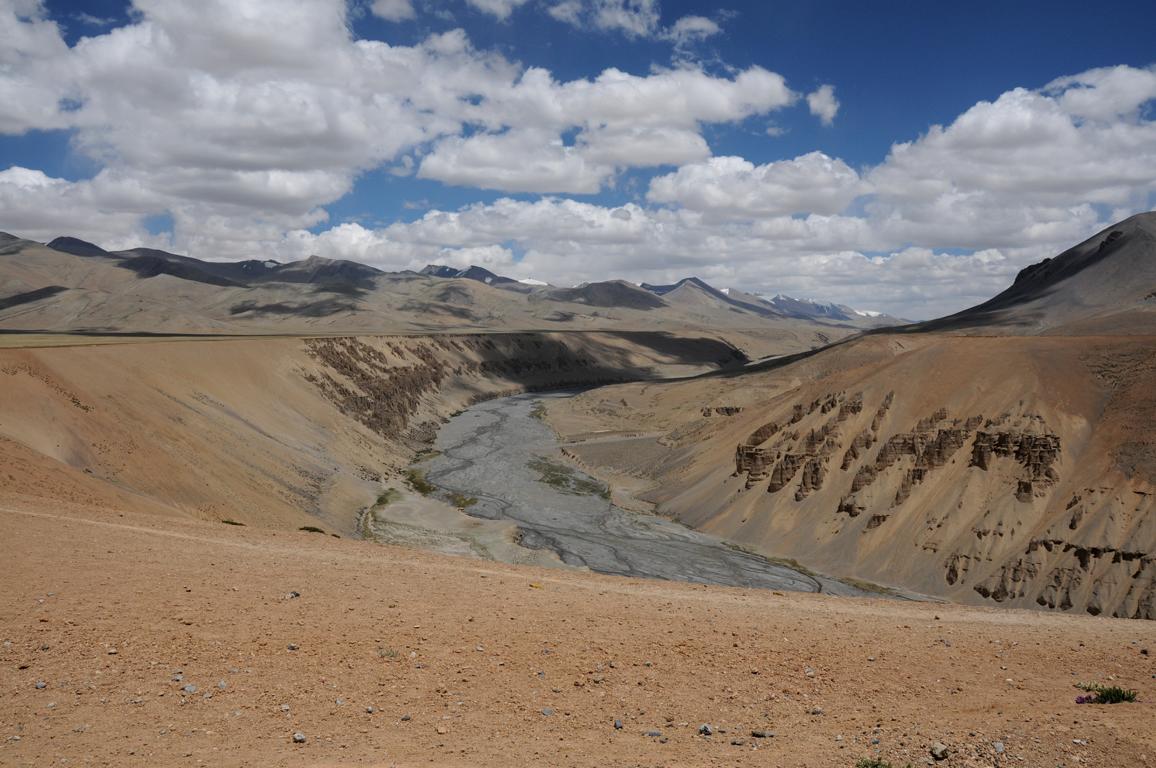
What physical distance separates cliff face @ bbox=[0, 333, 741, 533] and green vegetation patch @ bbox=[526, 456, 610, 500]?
487 inches

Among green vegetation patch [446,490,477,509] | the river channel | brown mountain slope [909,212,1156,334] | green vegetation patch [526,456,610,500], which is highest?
brown mountain slope [909,212,1156,334]

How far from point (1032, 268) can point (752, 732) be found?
19658cm

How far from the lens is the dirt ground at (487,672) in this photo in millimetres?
10344

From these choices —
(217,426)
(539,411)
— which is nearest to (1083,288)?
(539,411)

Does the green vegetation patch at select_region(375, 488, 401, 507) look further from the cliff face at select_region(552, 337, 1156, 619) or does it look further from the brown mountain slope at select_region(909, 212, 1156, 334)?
the brown mountain slope at select_region(909, 212, 1156, 334)

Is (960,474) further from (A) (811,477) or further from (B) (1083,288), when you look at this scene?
(B) (1083,288)

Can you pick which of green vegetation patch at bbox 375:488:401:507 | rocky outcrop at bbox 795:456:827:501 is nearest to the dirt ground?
rocky outcrop at bbox 795:456:827:501

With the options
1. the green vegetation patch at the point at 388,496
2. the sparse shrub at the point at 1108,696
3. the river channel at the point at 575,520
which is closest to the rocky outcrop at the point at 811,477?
the river channel at the point at 575,520

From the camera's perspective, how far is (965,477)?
147 feet

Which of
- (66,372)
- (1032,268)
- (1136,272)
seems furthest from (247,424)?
(1032,268)

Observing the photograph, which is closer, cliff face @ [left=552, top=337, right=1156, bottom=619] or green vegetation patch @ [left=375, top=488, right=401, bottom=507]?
cliff face @ [left=552, top=337, right=1156, bottom=619]

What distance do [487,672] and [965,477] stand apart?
39.4 m

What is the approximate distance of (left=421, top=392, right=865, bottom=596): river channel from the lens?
42375 millimetres

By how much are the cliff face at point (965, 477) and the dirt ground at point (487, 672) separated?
1928 cm
